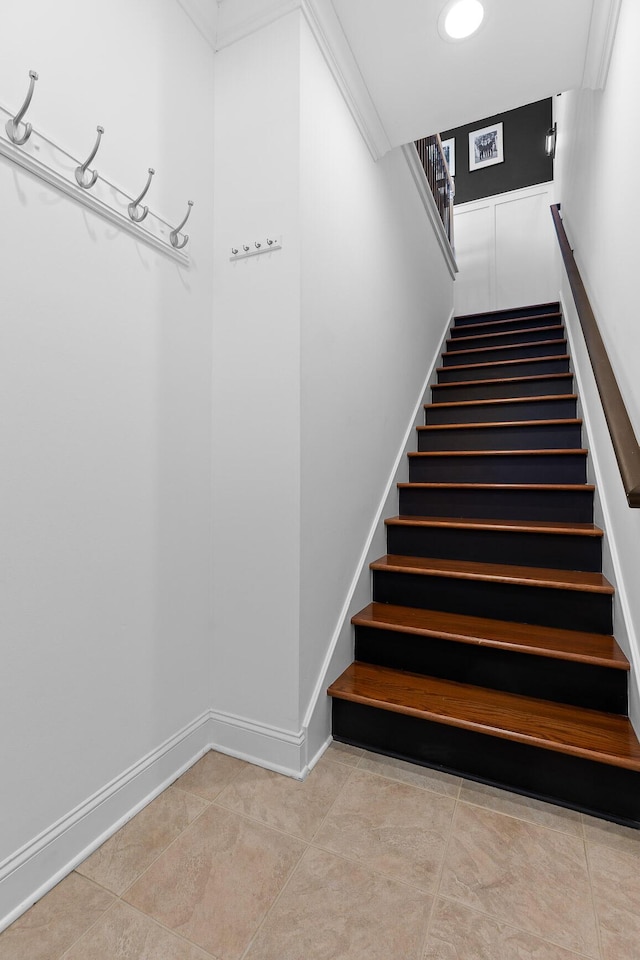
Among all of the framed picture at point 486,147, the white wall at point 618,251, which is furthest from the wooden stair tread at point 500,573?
the framed picture at point 486,147

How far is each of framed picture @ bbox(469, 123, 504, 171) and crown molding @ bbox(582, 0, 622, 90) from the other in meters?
3.54

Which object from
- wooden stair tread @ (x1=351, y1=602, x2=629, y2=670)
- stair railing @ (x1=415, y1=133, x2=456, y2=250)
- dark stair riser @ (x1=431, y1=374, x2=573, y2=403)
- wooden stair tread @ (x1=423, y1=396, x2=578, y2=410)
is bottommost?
wooden stair tread @ (x1=351, y1=602, x2=629, y2=670)

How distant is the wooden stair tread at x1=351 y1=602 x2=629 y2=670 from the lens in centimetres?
148

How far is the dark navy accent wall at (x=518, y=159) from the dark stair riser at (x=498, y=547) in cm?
435

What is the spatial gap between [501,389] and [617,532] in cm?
151

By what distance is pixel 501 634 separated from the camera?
64.7 inches

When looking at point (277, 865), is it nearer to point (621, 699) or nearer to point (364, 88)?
point (621, 699)

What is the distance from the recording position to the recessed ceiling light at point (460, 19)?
1561mm

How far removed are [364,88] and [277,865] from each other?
2609mm

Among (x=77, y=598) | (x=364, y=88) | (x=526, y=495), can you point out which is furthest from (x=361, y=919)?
(x=364, y=88)

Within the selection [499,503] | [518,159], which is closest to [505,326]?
[518,159]

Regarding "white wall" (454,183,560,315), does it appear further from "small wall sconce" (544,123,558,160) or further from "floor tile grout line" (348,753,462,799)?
"floor tile grout line" (348,753,462,799)

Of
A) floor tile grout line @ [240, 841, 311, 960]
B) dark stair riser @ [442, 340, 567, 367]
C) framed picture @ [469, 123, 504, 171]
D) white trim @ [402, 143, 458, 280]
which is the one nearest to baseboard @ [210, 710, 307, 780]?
floor tile grout line @ [240, 841, 311, 960]

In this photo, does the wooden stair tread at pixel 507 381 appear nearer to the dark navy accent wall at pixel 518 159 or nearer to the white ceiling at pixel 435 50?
the white ceiling at pixel 435 50
